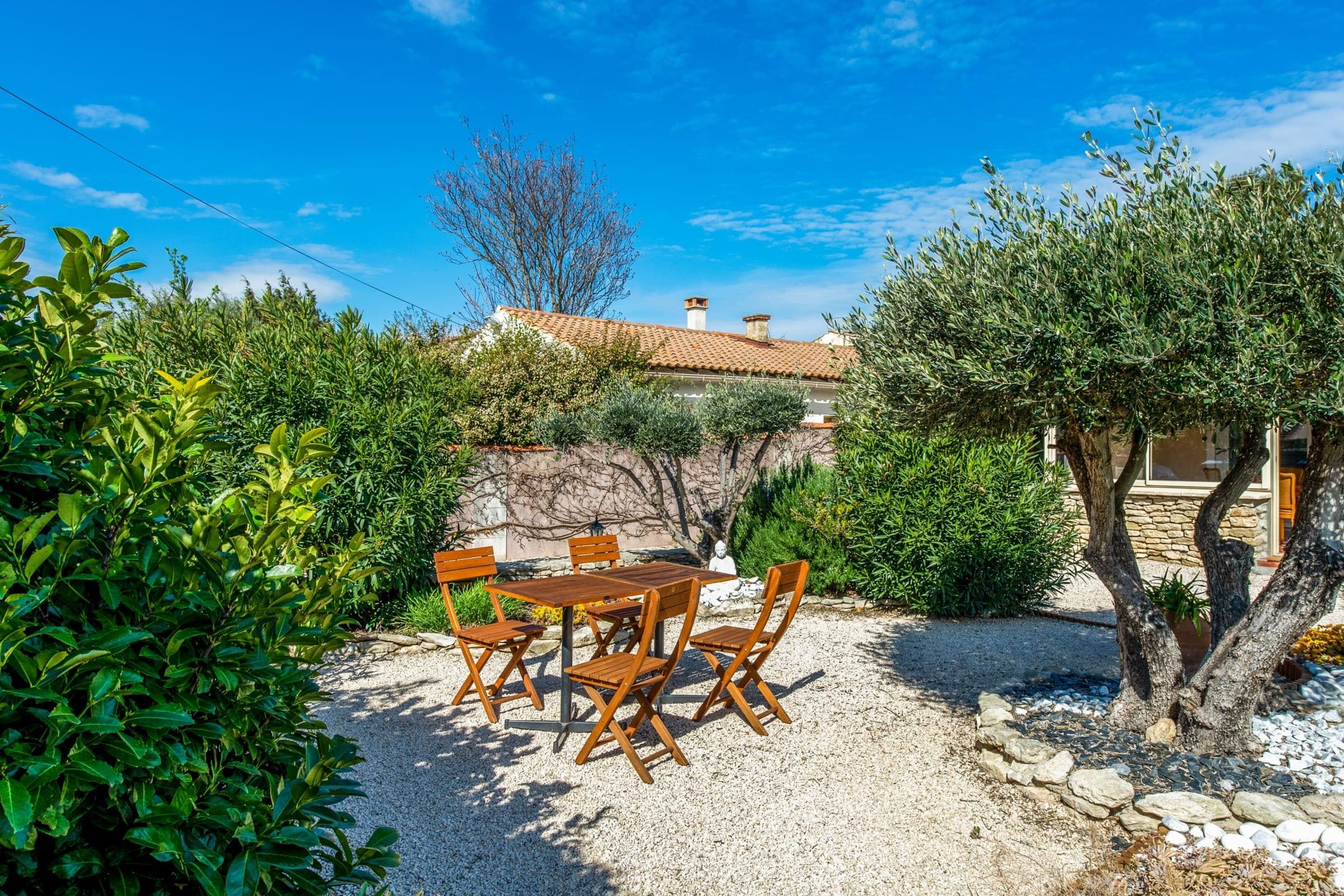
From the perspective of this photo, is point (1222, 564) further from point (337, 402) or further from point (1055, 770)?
point (337, 402)

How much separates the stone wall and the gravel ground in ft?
20.2

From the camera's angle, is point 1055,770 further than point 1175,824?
Yes

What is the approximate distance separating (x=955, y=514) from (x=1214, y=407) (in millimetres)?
4696

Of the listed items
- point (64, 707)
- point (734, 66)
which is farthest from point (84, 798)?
point (734, 66)

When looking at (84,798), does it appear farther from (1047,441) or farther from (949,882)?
(1047,441)

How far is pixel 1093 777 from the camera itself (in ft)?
12.4

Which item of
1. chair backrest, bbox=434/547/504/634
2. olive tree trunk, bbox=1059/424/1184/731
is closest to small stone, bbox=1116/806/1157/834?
olive tree trunk, bbox=1059/424/1184/731

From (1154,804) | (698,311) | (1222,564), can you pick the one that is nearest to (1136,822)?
(1154,804)

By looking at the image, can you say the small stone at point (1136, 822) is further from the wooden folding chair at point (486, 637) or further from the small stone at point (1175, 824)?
the wooden folding chair at point (486, 637)

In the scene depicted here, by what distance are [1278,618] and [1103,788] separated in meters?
1.27

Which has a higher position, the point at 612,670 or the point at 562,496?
the point at 562,496

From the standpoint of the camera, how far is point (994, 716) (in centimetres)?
479

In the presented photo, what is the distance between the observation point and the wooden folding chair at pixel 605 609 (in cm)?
588

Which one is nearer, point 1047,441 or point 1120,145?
point 1120,145
